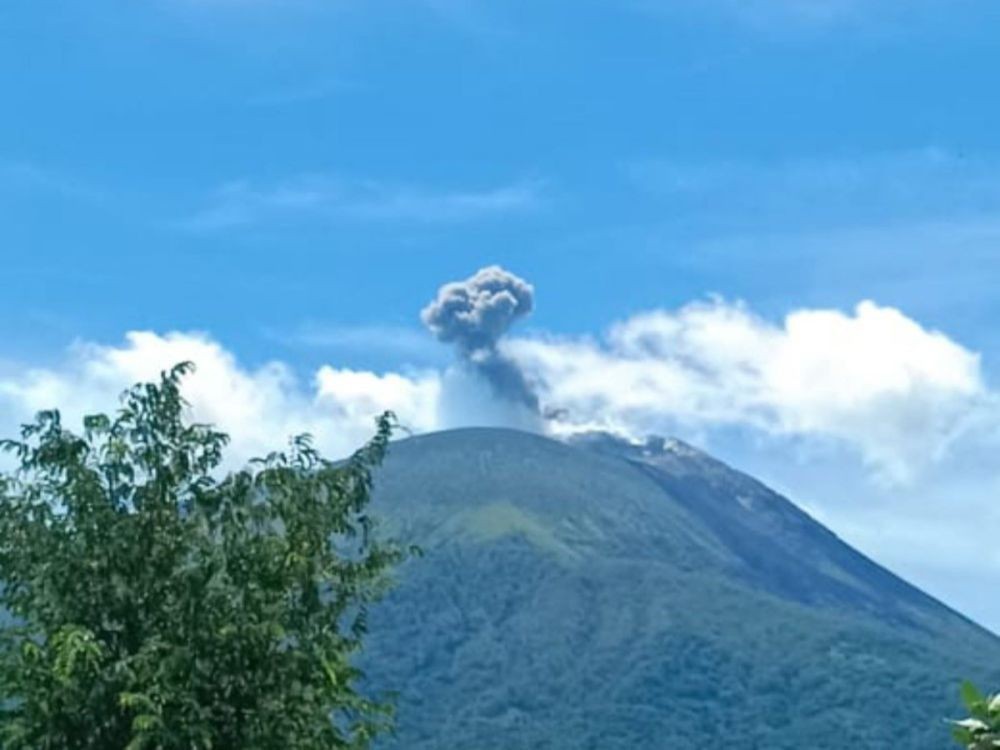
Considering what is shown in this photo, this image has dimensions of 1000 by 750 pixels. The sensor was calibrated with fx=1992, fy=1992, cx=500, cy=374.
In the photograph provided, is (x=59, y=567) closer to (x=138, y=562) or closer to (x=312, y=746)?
(x=138, y=562)

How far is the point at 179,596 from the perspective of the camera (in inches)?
751

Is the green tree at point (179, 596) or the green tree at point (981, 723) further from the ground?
the green tree at point (179, 596)

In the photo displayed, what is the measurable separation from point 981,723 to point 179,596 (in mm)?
10471

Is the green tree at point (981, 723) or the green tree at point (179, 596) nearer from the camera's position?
the green tree at point (981, 723)

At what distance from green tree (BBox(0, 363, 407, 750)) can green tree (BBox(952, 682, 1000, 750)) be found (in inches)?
363

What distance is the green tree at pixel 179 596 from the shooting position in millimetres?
18406

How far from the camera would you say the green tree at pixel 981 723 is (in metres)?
10.1

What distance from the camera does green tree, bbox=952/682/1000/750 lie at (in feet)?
33.2

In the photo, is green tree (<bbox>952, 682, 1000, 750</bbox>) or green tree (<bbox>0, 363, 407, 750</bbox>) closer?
green tree (<bbox>952, 682, 1000, 750</bbox>)

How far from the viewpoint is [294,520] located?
1980cm

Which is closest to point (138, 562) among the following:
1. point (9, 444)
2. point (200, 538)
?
point (200, 538)

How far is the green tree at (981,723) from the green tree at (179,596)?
921 cm

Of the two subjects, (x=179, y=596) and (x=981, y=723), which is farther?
(x=179, y=596)

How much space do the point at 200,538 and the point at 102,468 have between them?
1.25 m
